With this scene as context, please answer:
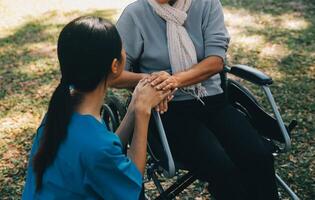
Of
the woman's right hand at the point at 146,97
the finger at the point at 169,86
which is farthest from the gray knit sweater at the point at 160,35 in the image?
the woman's right hand at the point at 146,97

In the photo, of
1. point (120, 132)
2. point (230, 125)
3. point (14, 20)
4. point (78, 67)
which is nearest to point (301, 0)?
point (14, 20)

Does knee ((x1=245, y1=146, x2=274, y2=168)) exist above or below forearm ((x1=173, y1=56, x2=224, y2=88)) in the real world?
below

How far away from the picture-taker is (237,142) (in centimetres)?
251

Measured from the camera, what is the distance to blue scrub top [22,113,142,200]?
5.54 ft

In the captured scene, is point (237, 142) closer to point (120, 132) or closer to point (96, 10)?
point (120, 132)

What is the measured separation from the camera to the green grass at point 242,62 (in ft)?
11.5

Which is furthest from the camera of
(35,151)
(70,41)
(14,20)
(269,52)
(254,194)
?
(14,20)

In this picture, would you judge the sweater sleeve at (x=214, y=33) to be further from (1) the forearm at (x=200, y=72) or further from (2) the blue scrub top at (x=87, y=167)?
(2) the blue scrub top at (x=87, y=167)

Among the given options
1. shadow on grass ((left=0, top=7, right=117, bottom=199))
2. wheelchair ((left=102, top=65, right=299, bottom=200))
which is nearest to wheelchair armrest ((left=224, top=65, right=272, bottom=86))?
wheelchair ((left=102, top=65, right=299, bottom=200))

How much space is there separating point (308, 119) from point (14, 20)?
4.76m

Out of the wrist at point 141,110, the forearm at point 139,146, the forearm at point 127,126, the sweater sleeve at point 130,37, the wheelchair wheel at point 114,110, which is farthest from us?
the wheelchair wheel at point 114,110

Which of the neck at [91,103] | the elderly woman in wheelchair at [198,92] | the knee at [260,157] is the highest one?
the neck at [91,103]

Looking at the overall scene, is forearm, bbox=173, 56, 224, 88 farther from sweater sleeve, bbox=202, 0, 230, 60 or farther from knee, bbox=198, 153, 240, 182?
knee, bbox=198, 153, 240, 182

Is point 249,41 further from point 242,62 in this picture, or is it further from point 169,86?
point 169,86
